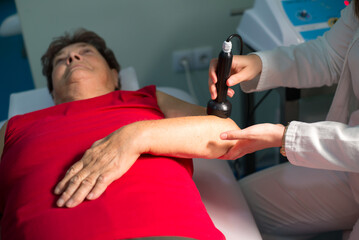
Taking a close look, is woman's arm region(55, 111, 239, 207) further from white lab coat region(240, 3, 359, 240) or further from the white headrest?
the white headrest

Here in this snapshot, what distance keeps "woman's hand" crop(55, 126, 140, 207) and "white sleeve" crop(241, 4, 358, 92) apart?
537mm

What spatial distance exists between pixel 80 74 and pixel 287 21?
83cm

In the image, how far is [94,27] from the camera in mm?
2023

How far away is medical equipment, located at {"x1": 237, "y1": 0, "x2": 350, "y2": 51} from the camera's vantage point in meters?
1.43

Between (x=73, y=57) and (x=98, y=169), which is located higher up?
(x=73, y=57)

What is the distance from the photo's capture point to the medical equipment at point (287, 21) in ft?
4.69

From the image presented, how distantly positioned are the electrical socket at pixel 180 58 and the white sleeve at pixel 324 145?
1281 mm

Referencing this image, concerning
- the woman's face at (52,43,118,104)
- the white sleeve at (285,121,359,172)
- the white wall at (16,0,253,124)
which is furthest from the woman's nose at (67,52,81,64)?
the white sleeve at (285,121,359,172)

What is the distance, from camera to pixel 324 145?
0.94 m

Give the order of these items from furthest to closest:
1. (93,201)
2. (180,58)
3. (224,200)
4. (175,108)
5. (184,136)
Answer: (180,58), (175,108), (224,200), (184,136), (93,201)

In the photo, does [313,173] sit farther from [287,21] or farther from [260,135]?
[287,21]

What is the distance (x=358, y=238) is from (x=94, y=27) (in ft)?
5.24

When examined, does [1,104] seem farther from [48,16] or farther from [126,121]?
[126,121]

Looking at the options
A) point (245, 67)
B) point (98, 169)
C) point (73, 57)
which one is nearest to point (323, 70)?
point (245, 67)
